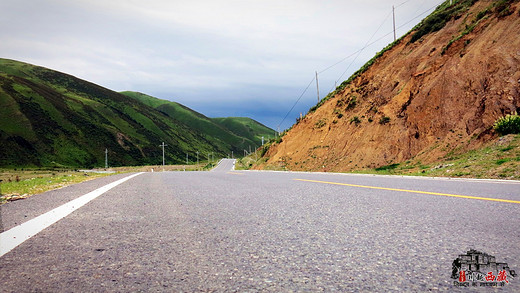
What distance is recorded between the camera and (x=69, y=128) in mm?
118438

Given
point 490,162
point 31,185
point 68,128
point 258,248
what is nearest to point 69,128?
point 68,128

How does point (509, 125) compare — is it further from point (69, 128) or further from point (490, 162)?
point (69, 128)

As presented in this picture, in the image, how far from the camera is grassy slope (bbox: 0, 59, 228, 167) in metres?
99.8

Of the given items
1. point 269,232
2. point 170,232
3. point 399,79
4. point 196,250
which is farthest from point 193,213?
point 399,79

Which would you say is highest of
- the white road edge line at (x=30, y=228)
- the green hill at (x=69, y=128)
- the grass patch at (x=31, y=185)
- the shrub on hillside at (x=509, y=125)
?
the green hill at (x=69, y=128)

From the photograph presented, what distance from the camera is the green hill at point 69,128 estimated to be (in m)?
99.7

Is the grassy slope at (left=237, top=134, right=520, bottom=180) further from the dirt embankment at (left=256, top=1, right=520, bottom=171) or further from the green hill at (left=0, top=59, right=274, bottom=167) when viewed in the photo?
the green hill at (left=0, top=59, right=274, bottom=167)

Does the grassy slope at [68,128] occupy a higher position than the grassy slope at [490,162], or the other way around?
the grassy slope at [68,128]

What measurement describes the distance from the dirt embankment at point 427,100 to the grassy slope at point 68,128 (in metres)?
87.2

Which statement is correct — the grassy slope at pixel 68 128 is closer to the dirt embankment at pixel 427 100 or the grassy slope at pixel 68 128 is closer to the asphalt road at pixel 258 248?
the dirt embankment at pixel 427 100

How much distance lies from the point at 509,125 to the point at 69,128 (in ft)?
416

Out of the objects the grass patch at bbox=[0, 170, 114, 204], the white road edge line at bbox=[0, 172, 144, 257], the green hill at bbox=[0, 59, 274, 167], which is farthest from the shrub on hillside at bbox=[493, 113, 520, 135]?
the green hill at bbox=[0, 59, 274, 167]

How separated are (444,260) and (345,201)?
377 centimetres

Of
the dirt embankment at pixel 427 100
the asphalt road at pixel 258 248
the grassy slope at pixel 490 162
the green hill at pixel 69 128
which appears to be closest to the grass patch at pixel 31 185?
the asphalt road at pixel 258 248
